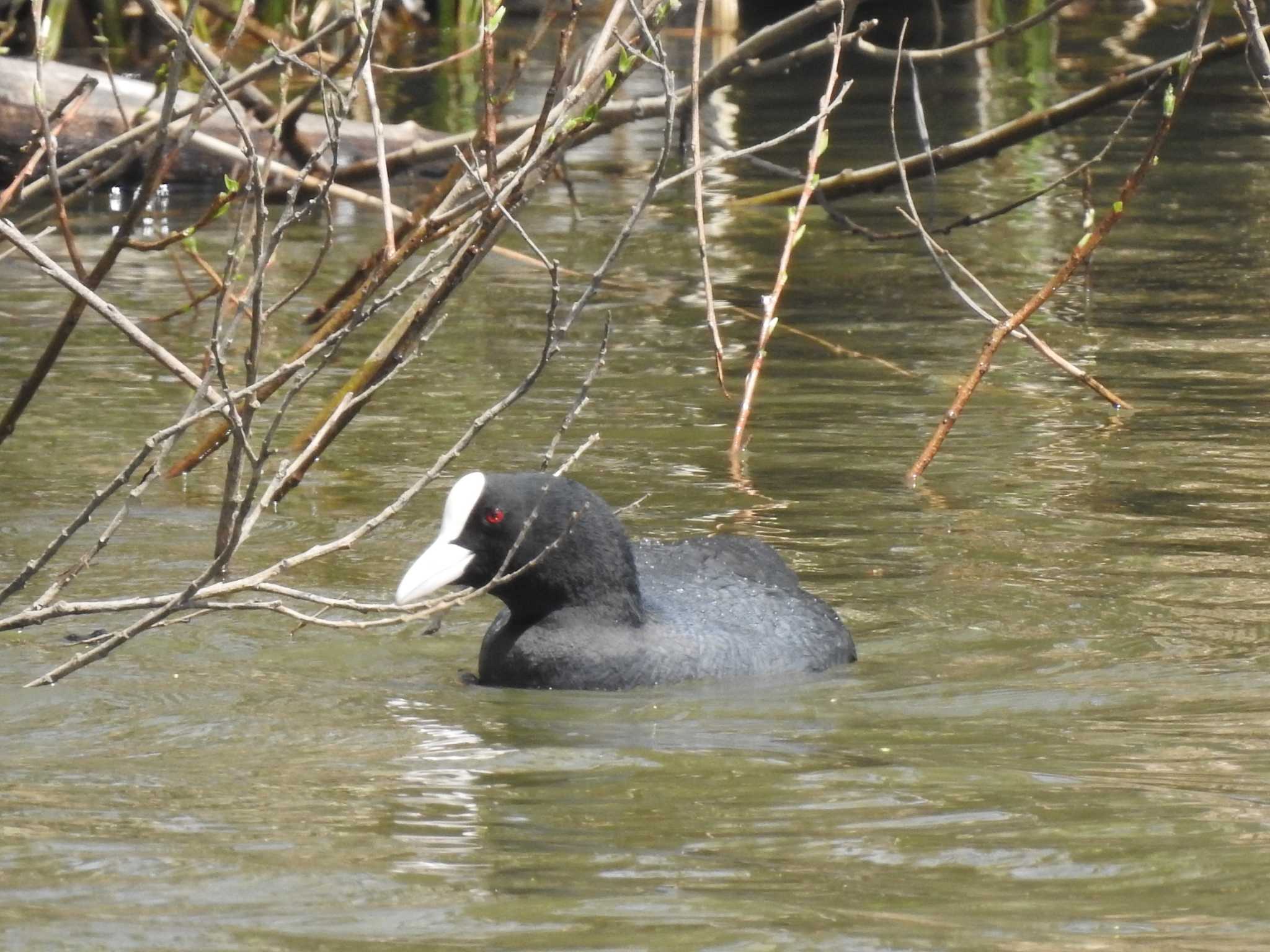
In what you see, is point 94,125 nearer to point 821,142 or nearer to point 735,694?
point 821,142

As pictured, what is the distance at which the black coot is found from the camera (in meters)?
5.71

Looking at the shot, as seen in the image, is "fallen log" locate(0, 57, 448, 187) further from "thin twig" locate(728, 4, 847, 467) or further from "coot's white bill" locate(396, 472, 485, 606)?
"coot's white bill" locate(396, 472, 485, 606)

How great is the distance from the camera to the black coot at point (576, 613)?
5707 mm

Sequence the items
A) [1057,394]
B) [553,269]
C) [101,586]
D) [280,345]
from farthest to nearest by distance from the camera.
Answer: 1. [280,345]
2. [1057,394]
3. [101,586]
4. [553,269]

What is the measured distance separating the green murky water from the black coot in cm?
10

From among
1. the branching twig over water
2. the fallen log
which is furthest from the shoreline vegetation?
the fallen log

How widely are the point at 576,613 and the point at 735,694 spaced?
1.43ft

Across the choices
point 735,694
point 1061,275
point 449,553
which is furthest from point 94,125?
point 735,694

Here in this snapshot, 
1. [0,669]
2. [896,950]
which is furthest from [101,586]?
[896,950]

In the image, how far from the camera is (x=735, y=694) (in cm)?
570

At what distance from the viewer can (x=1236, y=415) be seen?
871 cm

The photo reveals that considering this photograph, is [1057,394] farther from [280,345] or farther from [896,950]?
[896,950]

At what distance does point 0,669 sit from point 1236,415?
4780mm

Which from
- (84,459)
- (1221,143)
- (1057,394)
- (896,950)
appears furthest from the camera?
A: (1221,143)
